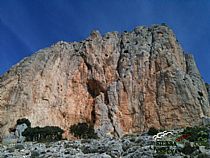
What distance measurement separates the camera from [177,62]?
71625 mm

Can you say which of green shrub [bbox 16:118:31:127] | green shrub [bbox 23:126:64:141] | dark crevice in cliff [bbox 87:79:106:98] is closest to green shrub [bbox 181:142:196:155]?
green shrub [bbox 23:126:64:141]

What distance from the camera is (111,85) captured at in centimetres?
7088

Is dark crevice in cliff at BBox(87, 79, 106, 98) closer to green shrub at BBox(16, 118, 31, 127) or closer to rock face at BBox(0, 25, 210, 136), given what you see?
rock face at BBox(0, 25, 210, 136)

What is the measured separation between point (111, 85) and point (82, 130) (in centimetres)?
1138

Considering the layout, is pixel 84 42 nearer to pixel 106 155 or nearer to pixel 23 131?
pixel 23 131

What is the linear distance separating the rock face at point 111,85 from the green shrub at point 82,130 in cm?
178

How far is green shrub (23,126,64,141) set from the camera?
2316 inches

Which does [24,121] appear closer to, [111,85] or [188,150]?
[111,85]

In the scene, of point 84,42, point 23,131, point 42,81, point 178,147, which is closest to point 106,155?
point 178,147

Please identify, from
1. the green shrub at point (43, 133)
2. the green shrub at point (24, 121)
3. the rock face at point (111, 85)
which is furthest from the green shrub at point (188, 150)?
the green shrub at point (24, 121)

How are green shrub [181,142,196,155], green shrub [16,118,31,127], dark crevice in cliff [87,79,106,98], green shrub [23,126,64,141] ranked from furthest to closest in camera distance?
dark crevice in cliff [87,79,106,98]
green shrub [16,118,31,127]
green shrub [23,126,64,141]
green shrub [181,142,196,155]

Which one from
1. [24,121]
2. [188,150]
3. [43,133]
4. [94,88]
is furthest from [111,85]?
[188,150]

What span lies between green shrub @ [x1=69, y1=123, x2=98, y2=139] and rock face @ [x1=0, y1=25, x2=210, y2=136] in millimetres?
1775

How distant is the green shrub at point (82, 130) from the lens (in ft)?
206
